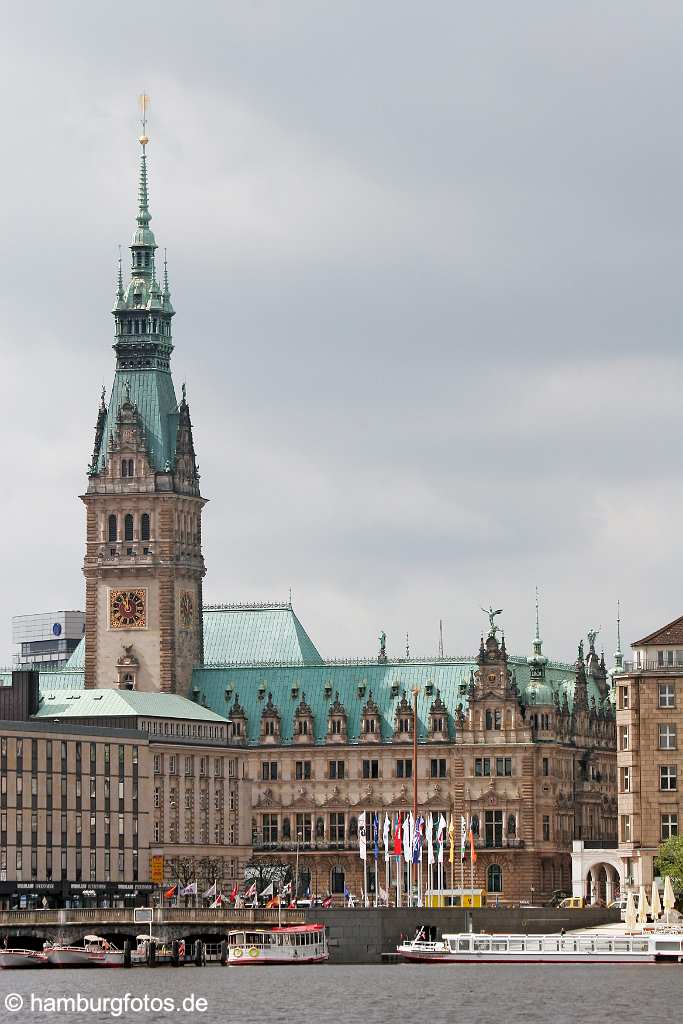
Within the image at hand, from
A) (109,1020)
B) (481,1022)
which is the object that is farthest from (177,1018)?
(481,1022)

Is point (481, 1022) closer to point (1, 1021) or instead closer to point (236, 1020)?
point (236, 1020)

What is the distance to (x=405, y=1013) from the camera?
19988 cm

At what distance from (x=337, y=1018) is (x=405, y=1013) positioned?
5693 mm

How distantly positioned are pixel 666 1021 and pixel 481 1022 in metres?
9.98

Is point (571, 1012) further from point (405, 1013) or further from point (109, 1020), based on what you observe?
point (109, 1020)

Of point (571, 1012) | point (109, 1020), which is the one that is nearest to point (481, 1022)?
point (571, 1012)

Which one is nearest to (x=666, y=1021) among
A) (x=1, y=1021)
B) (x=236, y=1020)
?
(x=236, y=1020)

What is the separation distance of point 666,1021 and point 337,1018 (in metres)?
18.2

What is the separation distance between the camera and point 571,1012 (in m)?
199

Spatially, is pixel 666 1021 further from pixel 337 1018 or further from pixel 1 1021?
pixel 1 1021

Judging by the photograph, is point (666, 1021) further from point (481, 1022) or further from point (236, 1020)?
point (236, 1020)

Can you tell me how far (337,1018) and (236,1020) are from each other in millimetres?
5576

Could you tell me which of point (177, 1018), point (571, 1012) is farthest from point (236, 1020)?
point (571, 1012)

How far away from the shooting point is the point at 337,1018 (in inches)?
7702
